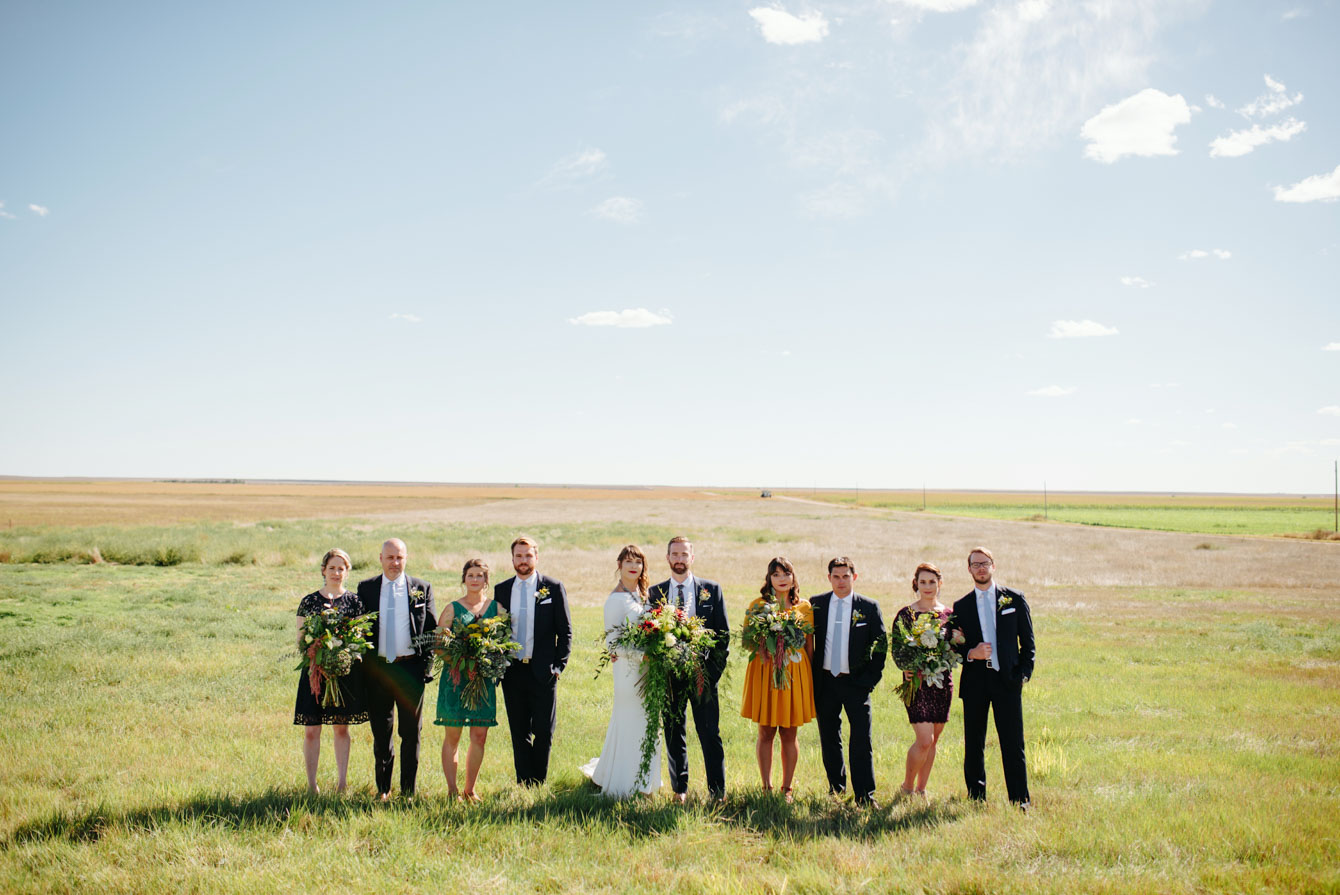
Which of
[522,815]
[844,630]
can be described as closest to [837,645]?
[844,630]

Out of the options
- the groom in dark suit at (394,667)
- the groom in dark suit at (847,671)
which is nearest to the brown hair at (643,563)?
the groom in dark suit at (847,671)

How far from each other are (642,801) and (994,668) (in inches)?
132

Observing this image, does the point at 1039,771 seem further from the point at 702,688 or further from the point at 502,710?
the point at 502,710

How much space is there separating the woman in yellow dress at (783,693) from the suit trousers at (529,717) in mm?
1866

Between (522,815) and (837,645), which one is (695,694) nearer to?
(837,645)

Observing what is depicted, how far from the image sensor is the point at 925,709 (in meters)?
6.67

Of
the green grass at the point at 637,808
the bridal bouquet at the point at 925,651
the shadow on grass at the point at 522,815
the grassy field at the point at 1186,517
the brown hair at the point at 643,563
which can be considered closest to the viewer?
the green grass at the point at 637,808

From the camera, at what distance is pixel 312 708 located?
6.58 m

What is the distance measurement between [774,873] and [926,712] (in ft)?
7.25

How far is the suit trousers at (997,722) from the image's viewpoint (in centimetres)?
655

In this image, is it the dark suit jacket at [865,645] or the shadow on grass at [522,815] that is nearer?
the shadow on grass at [522,815]

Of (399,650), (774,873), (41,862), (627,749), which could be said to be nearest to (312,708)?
(399,650)

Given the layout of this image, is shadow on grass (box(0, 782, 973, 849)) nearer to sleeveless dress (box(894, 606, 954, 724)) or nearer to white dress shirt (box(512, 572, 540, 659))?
sleeveless dress (box(894, 606, 954, 724))

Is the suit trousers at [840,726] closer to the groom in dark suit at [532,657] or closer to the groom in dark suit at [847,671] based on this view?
the groom in dark suit at [847,671]
